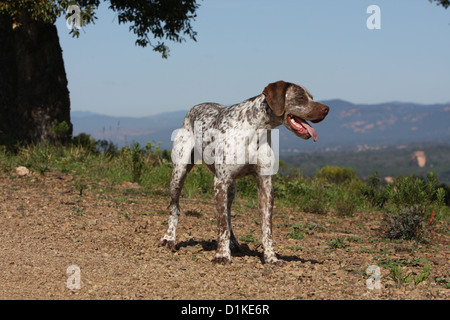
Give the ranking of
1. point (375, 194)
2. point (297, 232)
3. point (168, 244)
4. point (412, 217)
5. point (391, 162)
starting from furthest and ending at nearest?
point (391, 162)
point (375, 194)
point (297, 232)
point (412, 217)
point (168, 244)

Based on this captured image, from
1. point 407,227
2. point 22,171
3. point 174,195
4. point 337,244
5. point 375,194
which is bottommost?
point 337,244

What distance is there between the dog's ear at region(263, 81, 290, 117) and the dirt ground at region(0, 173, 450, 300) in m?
1.77

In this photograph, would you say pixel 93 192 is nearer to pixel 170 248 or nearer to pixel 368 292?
pixel 170 248

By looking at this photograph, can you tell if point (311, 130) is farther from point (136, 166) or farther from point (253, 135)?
point (136, 166)

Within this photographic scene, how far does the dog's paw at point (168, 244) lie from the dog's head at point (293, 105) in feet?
7.91

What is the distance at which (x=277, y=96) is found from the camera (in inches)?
236

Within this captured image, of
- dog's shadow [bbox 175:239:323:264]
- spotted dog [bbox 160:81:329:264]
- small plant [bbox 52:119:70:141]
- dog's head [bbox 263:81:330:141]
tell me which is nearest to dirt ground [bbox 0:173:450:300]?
dog's shadow [bbox 175:239:323:264]

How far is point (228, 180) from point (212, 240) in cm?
192

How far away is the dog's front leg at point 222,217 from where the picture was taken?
6.37m

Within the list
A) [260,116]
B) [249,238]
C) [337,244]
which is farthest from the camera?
[249,238]

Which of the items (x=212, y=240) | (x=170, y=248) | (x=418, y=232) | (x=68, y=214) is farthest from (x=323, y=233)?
(x=68, y=214)

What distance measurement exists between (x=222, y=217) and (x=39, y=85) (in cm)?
1052

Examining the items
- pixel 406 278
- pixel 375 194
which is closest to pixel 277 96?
pixel 406 278

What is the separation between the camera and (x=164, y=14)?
1545 cm
